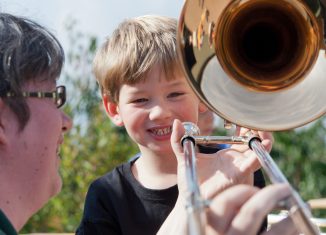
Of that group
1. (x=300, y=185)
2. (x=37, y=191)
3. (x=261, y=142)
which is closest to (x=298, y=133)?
(x=300, y=185)

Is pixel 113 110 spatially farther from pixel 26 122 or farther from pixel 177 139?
pixel 26 122

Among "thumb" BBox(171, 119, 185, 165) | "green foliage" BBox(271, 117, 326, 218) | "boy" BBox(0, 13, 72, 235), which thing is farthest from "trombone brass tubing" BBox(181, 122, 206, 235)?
"green foliage" BBox(271, 117, 326, 218)

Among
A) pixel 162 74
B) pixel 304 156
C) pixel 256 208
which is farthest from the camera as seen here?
pixel 304 156

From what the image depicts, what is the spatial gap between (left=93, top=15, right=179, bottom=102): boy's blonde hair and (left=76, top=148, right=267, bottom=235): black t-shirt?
36cm

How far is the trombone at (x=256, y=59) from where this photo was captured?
2.62 m

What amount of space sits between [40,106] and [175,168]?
37.0 inches

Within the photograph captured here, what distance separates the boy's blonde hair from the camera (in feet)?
9.77

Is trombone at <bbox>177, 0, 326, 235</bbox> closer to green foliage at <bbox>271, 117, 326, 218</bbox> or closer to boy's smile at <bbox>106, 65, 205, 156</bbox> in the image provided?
boy's smile at <bbox>106, 65, 205, 156</bbox>

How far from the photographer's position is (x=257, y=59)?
2842mm

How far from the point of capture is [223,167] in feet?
7.63

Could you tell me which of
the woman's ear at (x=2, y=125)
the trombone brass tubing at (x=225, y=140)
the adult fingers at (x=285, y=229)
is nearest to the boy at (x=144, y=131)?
the trombone brass tubing at (x=225, y=140)

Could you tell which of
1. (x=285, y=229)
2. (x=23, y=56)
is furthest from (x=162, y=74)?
(x=285, y=229)

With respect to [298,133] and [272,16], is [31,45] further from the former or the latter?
[298,133]

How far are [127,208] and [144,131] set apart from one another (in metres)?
0.29
